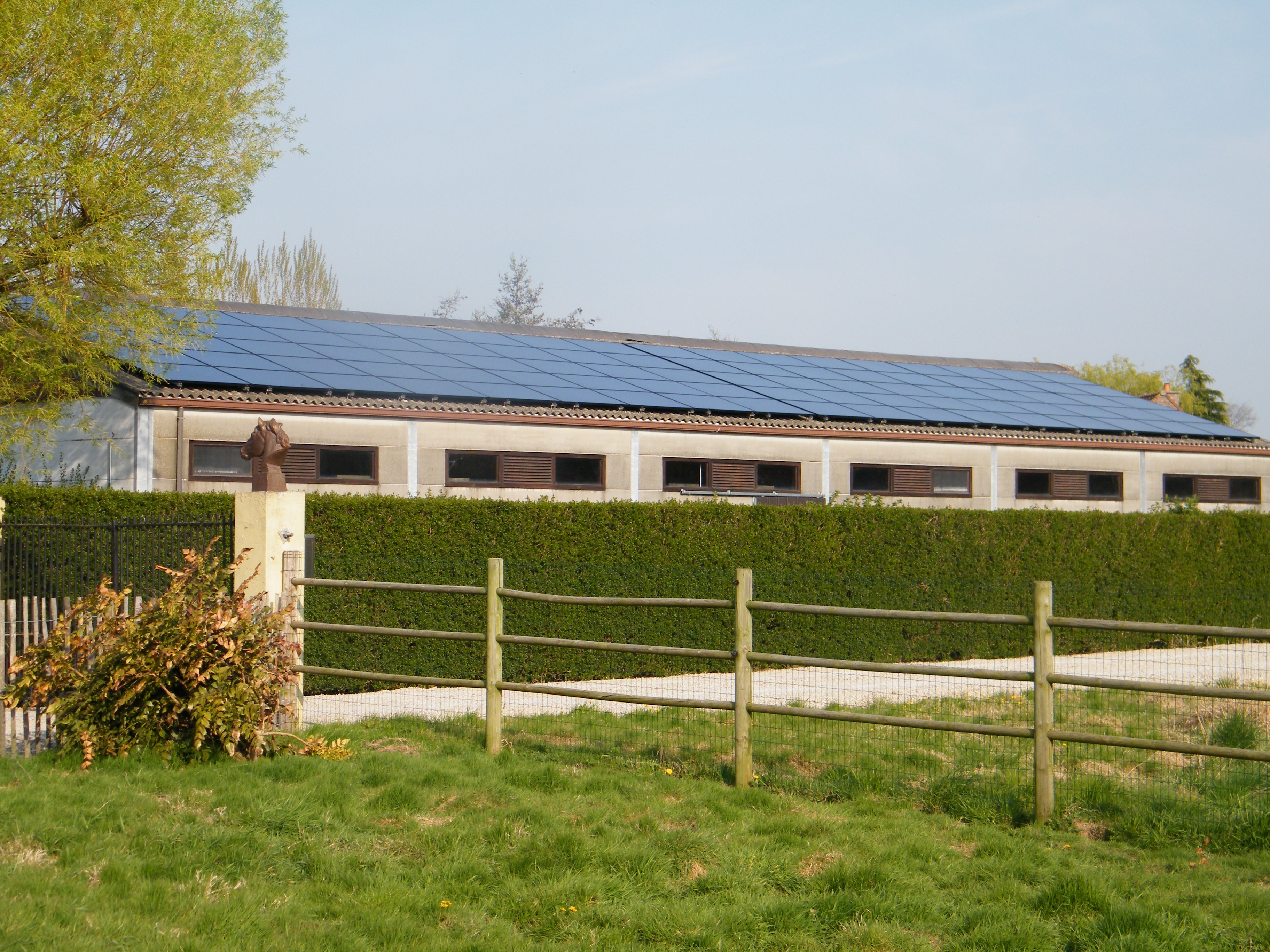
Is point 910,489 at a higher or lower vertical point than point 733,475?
lower

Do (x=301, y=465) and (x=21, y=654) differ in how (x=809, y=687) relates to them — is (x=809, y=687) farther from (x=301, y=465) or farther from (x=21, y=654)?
(x=21, y=654)

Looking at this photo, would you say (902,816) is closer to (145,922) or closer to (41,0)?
(145,922)

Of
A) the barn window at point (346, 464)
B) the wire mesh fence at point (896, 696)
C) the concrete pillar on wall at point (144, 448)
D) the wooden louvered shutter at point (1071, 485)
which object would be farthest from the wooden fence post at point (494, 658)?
the wooden louvered shutter at point (1071, 485)

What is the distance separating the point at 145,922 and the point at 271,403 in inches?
505

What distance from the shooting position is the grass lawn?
536 cm

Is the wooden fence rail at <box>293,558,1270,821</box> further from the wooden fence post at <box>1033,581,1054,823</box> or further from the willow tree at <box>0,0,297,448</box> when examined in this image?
the willow tree at <box>0,0,297,448</box>

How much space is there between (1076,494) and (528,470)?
1258cm

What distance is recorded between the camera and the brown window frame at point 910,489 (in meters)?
22.4

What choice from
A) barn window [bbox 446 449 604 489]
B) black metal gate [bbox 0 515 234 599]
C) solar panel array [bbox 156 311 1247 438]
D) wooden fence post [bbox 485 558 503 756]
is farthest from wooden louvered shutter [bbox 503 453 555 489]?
wooden fence post [bbox 485 558 503 756]

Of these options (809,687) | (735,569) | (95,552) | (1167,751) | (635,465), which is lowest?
Result: (809,687)

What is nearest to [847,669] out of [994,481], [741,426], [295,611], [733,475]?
[295,611]

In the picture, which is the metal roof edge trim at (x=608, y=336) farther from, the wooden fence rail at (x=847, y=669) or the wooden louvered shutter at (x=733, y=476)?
the wooden fence rail at (x=847, y=669)

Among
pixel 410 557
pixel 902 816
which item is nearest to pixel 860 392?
pixel 410 557

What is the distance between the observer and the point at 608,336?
97.7ft
